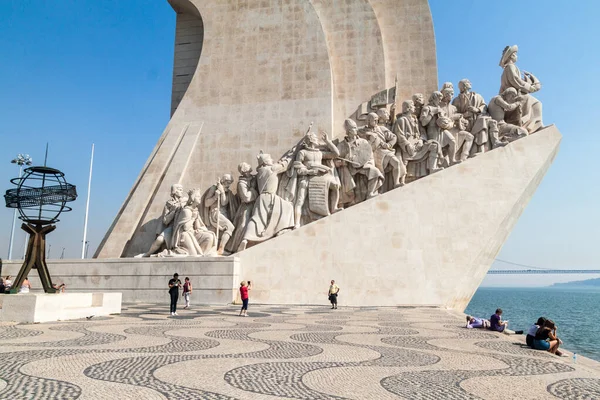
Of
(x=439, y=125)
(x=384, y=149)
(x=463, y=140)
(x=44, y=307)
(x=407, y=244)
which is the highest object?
(x=439, y=125)

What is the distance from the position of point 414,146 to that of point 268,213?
386 centimetres

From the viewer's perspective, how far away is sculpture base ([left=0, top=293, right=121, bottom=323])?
239 inches

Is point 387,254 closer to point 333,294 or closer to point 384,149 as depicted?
point 333,294

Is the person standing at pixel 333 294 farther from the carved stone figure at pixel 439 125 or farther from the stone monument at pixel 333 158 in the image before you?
the carved stone figure at pixel 439 125

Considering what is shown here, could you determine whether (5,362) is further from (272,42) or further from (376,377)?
(272,42)

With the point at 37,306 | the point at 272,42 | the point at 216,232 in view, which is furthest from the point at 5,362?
the point at 272,42

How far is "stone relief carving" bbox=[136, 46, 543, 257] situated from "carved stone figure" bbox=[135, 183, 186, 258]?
0.02m

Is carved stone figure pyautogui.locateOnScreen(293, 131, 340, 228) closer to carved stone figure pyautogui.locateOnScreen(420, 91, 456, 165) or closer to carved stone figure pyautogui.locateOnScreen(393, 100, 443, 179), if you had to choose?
carved stone figure pyautogui.locateOnScreen(393, 100, 443, 179)

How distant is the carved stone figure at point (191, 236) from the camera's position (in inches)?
423

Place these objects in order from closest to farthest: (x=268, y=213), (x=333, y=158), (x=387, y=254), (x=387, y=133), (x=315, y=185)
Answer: (x=387, y=254) < (x=268, y=213) < (x=315, y=185) < (x=333, y=158) < (x=387, y=133)

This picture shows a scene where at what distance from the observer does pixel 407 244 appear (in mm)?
10094

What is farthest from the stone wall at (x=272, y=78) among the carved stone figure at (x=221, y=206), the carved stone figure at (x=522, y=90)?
the carved stone figure at (x=522, y=90)

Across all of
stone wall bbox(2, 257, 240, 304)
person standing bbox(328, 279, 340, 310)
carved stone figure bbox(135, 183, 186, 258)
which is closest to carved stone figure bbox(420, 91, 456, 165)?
person standing bbox(328, 279, 340, 310)

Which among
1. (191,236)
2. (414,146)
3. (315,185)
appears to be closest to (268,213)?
(315,185)
